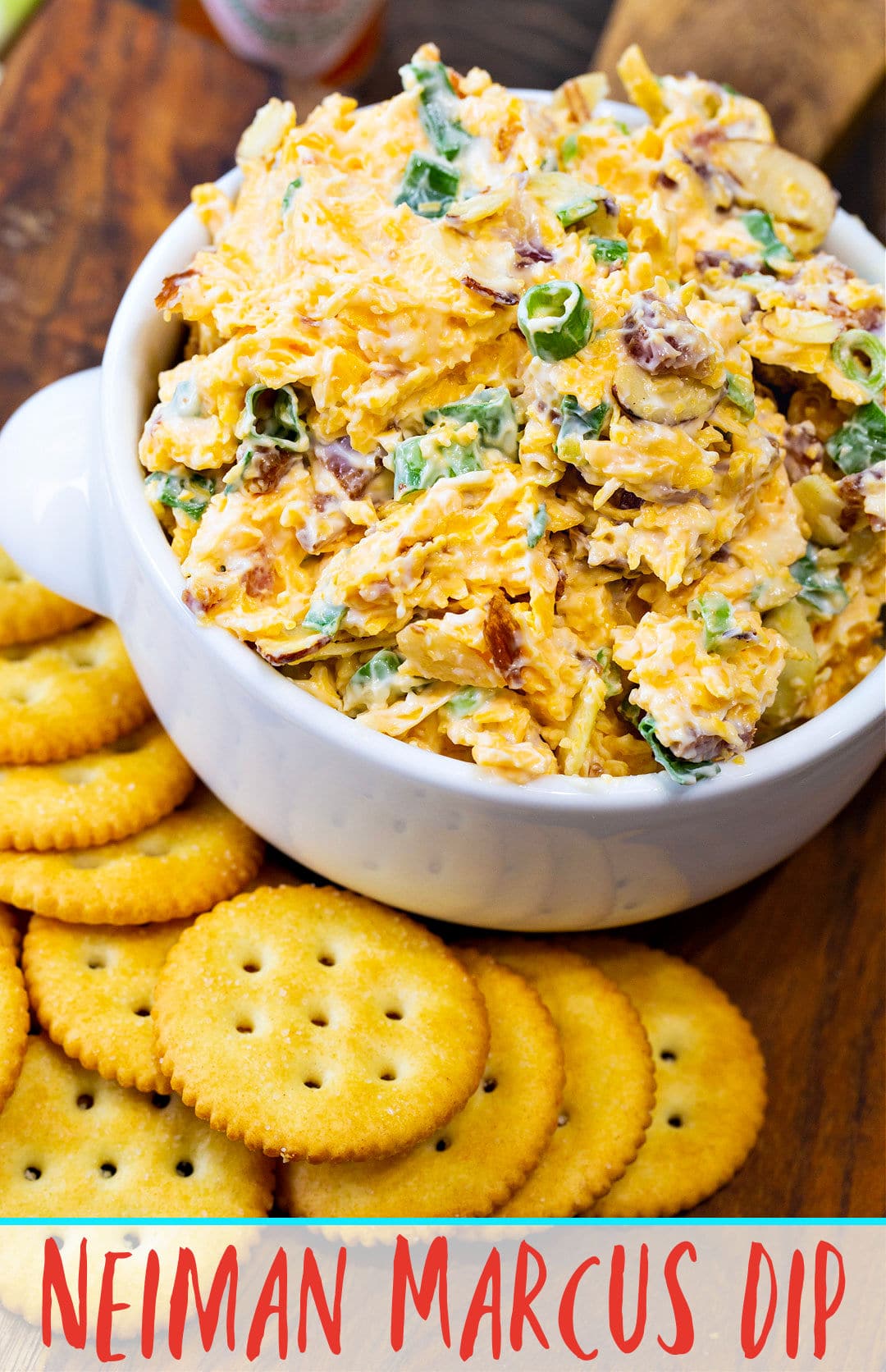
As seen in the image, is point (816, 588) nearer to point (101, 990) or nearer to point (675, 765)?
point (675, 765)

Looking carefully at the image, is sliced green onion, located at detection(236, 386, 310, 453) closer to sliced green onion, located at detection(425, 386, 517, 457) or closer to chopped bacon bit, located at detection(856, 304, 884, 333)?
sliced green onion, located at detection(425, 386, 517, 457)

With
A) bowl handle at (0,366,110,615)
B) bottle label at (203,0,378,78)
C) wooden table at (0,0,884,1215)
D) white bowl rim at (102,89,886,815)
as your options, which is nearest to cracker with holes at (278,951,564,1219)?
wooden table at (0,0,884,1215)

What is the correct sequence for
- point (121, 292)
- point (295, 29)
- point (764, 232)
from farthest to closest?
point (295, 29) < point (121, 292) < point (764, 232)

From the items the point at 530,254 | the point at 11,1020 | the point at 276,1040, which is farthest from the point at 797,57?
the point at 11,1020

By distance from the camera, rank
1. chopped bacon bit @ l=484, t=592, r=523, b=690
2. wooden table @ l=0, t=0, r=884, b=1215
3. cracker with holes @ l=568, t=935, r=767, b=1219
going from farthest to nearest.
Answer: wooden table @ l=0, t=0, r=884, b=1215 < cracker with holes @ l=568, t=935, r=767, b=1219 < chopped bacon bit @ l=484, t=592, r=523, b=690

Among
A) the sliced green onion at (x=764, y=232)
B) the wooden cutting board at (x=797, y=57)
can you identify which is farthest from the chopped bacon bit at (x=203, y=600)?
the wooden cutting board at (x=797, y=57)

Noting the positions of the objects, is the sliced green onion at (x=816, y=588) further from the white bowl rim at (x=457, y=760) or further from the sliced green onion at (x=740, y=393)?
the sliced green onion at (x=740, y=393)

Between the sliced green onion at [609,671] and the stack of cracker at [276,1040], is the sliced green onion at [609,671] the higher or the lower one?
the higher one
